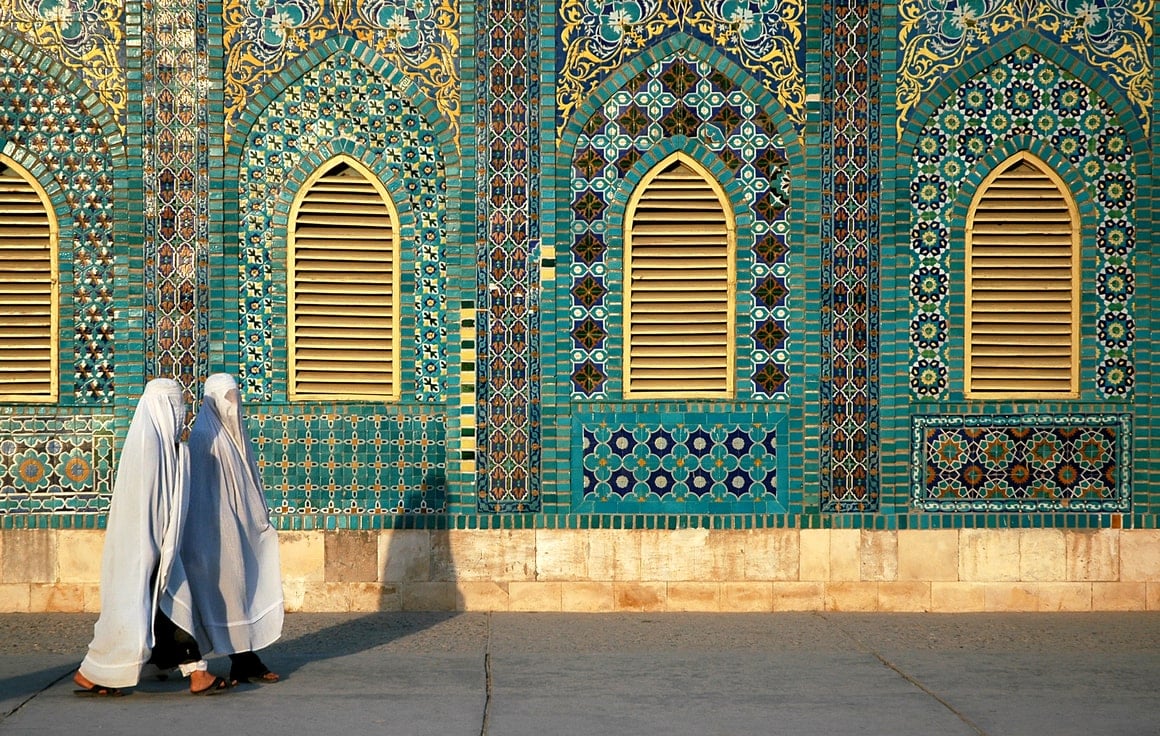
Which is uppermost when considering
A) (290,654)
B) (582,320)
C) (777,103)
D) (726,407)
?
(777,103)

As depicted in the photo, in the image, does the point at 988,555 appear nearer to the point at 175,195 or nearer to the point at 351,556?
the point at 351,556

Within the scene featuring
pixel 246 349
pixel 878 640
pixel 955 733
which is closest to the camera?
pixel 955 733

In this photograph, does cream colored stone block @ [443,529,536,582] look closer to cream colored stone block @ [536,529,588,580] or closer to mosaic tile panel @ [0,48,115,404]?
cream colored stone block @ [536,529,588,580]

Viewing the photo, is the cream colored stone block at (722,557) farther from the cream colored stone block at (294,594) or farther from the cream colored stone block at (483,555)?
the cream colored stone block at (294,594)

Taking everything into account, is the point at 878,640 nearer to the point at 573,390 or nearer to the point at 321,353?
the point at 573,390

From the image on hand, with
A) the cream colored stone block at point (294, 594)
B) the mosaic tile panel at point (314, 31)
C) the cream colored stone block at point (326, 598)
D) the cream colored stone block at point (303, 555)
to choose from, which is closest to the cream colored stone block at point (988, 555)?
the cream colored stone block at point (326, 598)

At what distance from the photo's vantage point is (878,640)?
8.55m

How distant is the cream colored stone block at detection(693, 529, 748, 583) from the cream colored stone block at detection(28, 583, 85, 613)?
406cm

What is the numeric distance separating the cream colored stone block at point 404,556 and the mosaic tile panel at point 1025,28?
423cm

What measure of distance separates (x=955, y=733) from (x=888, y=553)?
3.10 m

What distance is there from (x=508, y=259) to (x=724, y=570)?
8.31 ft

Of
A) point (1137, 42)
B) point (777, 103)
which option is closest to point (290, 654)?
point (777, 103)

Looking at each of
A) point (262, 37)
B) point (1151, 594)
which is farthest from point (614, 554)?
point (262, 37)

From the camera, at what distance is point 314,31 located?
9398mm
